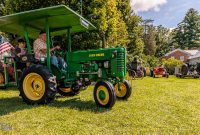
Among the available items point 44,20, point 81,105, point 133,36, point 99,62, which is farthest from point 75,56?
point 133,36

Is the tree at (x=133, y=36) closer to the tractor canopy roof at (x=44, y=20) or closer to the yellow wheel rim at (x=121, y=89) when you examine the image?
the tractor canopy roof at (x=44, y=20)

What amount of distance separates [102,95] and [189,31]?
79.2 meters

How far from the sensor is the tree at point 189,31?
8169 centimetres

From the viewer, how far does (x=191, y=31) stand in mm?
82188

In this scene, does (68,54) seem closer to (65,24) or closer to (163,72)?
(65,24)

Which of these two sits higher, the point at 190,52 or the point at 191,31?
the point at 191,31

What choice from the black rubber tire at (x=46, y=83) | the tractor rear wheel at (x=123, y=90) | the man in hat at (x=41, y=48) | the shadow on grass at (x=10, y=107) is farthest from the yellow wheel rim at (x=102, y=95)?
the shadow on grass at (x=10, y=107)

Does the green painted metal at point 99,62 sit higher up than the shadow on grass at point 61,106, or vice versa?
the green painted metal at point 99,62

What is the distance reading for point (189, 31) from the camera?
82312 millimetres

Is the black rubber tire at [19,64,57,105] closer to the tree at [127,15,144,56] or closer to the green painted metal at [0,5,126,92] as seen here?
the green painted metal at [0,5,126,92]

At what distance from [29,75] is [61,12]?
6.51 ft

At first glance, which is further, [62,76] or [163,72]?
[163,72]

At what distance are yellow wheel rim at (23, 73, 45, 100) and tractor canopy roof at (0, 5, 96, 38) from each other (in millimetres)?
1542

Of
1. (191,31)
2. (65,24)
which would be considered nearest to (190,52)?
(191,31)
